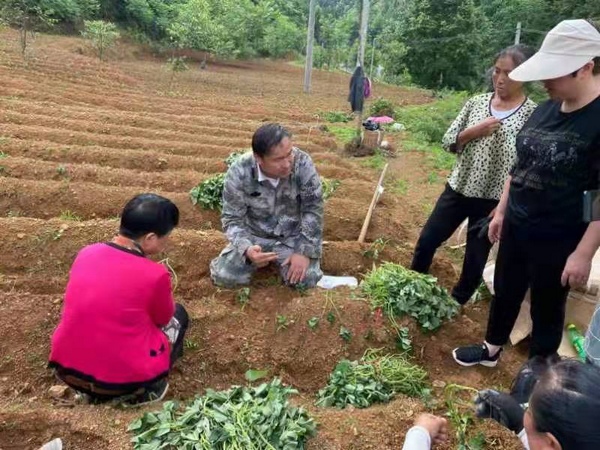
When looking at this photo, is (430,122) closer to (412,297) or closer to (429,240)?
(429,240)

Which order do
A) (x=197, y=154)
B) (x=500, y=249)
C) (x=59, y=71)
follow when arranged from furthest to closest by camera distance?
1. (x=59, y=71)
2. (x=197, y=154)
3. (x=500, y=249)

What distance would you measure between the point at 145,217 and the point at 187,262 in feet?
5.86

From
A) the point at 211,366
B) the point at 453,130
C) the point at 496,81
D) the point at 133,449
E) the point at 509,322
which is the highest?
the point at 496,81

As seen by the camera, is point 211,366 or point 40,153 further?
point 40,153

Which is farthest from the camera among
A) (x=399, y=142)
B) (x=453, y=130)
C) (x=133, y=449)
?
(x=399, y=142)

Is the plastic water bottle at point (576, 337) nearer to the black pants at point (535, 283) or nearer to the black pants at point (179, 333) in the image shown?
the black pants at point (535, 283)

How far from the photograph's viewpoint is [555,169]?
2.34m

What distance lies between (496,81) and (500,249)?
38.1 inches

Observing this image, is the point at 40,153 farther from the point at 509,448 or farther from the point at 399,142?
the point at 399,142

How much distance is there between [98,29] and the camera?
17.1 meters

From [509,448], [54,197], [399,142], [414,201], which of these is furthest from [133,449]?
[399,142]

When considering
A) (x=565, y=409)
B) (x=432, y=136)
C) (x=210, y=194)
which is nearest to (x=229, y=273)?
(x=210, y=194)

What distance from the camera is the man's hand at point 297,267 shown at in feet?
12.1

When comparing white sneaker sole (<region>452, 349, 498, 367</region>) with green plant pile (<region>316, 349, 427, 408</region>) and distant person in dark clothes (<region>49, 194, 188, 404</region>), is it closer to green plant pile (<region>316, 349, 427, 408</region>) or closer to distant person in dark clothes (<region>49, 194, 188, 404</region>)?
green plant pile (<region>316, 349, 427, 408</region>)
